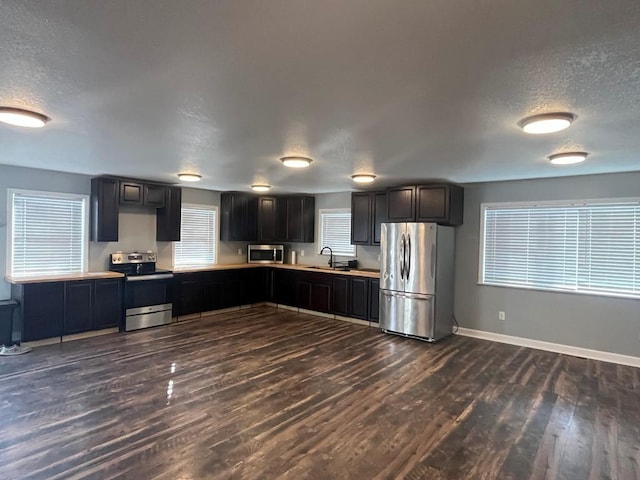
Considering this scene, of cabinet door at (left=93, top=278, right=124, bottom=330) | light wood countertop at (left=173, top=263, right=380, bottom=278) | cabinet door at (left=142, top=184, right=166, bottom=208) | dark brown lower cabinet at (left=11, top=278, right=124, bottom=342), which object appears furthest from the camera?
light wood countertop at (left=173, top=263, right=380, bottom=278)

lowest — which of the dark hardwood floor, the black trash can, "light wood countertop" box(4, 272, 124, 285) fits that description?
the dark hardwood floor

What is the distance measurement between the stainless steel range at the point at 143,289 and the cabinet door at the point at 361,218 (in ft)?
10.7

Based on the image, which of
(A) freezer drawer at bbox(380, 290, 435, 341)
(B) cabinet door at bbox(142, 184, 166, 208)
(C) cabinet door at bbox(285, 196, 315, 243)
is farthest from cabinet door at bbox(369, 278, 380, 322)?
(B) cabinet door at bbox(142, 184, 166, 208)

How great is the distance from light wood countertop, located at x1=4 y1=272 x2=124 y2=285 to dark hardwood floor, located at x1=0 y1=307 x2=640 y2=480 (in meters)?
0.87

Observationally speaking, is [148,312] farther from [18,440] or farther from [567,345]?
[567,345]

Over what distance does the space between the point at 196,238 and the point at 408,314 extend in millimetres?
4316

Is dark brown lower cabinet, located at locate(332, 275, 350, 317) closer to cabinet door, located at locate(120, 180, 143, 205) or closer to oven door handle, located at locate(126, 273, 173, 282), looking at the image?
oven door handle, located at locate(126, 273, 173, 282)

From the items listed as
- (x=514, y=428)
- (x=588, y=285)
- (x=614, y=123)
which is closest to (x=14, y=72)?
(x=614, y=123)

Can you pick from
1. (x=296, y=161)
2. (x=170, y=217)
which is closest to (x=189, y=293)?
(x=170, y=217)

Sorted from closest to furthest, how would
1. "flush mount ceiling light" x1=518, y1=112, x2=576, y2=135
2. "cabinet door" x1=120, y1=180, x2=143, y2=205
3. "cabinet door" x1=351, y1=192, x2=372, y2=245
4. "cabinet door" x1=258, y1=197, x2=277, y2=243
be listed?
"flush mount ceiling light" x1=518, y1=112, x2=576, y2=135 < "cabinet door" x1=120, y1=180, x2=143, y2=205 < "cabinet door" x1=351, y1=192, x2=372, y2=245 < "cabinet door" x1=258, y1=197, x2=277, y2=243

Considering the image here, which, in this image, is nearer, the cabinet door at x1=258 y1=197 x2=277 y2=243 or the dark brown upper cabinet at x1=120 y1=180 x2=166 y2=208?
the dark brown upper cabinet at x1=120 y1=180 x2=166 y2=208

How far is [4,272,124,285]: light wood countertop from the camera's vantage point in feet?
15.6

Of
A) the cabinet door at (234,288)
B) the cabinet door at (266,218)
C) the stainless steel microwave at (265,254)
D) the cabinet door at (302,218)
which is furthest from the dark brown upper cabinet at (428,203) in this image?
the cabinet door at (234,288)

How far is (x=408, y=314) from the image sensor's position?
5609 millimetres
